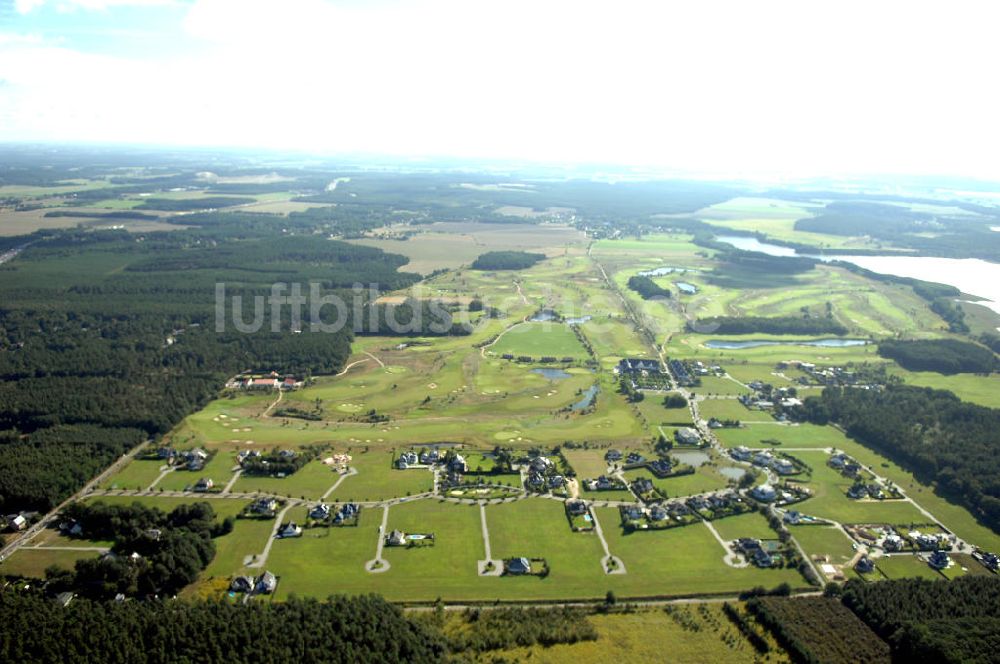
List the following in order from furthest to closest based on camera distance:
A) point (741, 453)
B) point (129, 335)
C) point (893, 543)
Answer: point (129, 335) → point (741, 453) → point (893, 543)

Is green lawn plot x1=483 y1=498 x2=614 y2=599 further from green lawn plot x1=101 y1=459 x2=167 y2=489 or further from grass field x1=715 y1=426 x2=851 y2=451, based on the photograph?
green lawn plot x1=101 y1=459 x2=167 y2=489

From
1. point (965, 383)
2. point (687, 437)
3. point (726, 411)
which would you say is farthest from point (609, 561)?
point (965, 383)

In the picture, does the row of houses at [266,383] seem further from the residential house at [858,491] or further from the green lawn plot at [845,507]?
the residential house at [858,491]

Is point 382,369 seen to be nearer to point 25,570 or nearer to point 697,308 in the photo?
point 25,570

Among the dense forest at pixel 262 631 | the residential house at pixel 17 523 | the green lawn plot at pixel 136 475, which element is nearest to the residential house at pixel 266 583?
the dense forest at pixel 262 631

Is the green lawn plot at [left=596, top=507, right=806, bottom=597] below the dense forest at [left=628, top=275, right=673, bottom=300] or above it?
below

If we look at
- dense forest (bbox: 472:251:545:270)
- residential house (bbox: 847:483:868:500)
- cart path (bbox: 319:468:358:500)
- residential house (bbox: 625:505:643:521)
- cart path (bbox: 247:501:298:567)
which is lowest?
residential house (bbox: 847:483:868:500)

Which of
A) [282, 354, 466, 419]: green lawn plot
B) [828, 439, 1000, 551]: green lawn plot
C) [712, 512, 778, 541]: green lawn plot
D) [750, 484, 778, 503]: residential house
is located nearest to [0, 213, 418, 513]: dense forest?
[282, 354, 466, 419]: green lawn plot

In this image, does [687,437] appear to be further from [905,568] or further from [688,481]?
[905,568]

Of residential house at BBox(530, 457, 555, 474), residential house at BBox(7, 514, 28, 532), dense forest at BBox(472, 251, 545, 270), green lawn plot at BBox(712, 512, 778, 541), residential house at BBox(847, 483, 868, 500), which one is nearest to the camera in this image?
residential house at BBox(7, 514, 28, 532)
